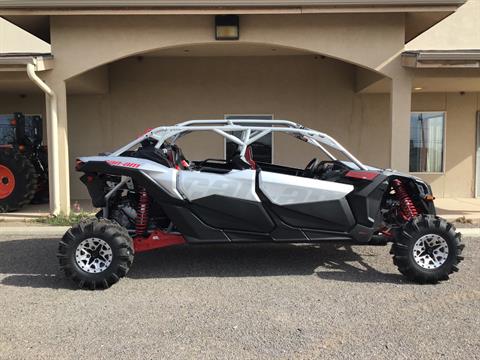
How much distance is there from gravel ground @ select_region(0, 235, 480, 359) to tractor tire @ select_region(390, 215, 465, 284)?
0.50 feet

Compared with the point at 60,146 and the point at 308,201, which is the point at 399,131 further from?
the point at 60,146

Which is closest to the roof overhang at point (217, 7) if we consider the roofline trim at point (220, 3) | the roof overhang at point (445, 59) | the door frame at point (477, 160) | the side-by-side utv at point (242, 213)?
the roofline trim at point (220, 3)

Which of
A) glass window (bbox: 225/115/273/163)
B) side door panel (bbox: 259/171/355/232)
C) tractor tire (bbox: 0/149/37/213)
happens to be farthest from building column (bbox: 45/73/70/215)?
side door panel (bbox: 259/171/355/232)

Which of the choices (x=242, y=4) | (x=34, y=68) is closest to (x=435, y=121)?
(x=242, y=4)

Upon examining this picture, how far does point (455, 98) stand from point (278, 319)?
32.8ft

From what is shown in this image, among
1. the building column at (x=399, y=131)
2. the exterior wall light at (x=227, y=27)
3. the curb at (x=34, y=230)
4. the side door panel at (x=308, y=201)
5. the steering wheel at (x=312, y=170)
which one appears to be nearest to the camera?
the side door panel at (x=308, y=201)

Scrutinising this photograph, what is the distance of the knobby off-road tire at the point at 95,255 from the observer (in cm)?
502

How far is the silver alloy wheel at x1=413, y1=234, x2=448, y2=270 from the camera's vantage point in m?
5.21

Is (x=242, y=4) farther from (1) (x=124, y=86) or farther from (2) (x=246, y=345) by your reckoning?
(2) (x=246, y=345)

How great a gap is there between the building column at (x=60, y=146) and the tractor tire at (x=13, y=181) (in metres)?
1.19

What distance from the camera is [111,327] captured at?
4016mm

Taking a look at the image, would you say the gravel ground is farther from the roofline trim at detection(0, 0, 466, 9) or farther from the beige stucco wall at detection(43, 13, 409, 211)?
the roofline trim at detection(0, 0, 466, 9)

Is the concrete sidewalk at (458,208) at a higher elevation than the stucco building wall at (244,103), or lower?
lower

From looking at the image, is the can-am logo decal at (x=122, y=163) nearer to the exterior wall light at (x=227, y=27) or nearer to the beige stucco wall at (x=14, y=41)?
the exterior wall light at (x=227, y=27)
